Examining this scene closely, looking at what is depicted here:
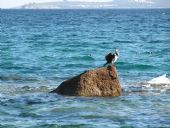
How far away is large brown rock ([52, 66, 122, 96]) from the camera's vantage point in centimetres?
2034

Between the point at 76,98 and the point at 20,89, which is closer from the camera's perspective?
the point at 76,98

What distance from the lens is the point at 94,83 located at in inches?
805

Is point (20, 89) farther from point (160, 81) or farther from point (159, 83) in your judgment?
point (160, 81)

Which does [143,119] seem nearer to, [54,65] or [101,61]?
[54,65]

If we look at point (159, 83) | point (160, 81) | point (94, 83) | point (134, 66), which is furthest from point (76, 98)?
point (134, 66)

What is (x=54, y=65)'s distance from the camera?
32.6 m

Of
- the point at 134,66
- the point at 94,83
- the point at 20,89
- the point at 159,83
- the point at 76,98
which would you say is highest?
the point at 94,83

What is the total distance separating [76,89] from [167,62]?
14649mm

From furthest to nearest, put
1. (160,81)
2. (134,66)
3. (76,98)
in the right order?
(134,66) → (160,81) → (76,98)

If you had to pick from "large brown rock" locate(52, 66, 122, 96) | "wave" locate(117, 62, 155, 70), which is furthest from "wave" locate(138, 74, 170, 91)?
"wave" locate(117, 62, 155, 70)

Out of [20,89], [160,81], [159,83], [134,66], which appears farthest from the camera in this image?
[134,66]

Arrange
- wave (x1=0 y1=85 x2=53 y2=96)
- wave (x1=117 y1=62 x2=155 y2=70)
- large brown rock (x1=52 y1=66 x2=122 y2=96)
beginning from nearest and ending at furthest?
large brown rock (x1=52 y1=66 x2=122 y2=96) → wave (x1=0 y1=85 x2=53 y2=96) → wave (x1=117 y1=62 x2=155 y2=70)

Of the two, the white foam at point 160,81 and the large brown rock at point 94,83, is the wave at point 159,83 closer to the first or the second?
the white foam at point 160,81

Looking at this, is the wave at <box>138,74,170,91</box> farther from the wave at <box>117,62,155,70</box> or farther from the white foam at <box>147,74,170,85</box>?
the wave at <box>117,62,155,70</box>
